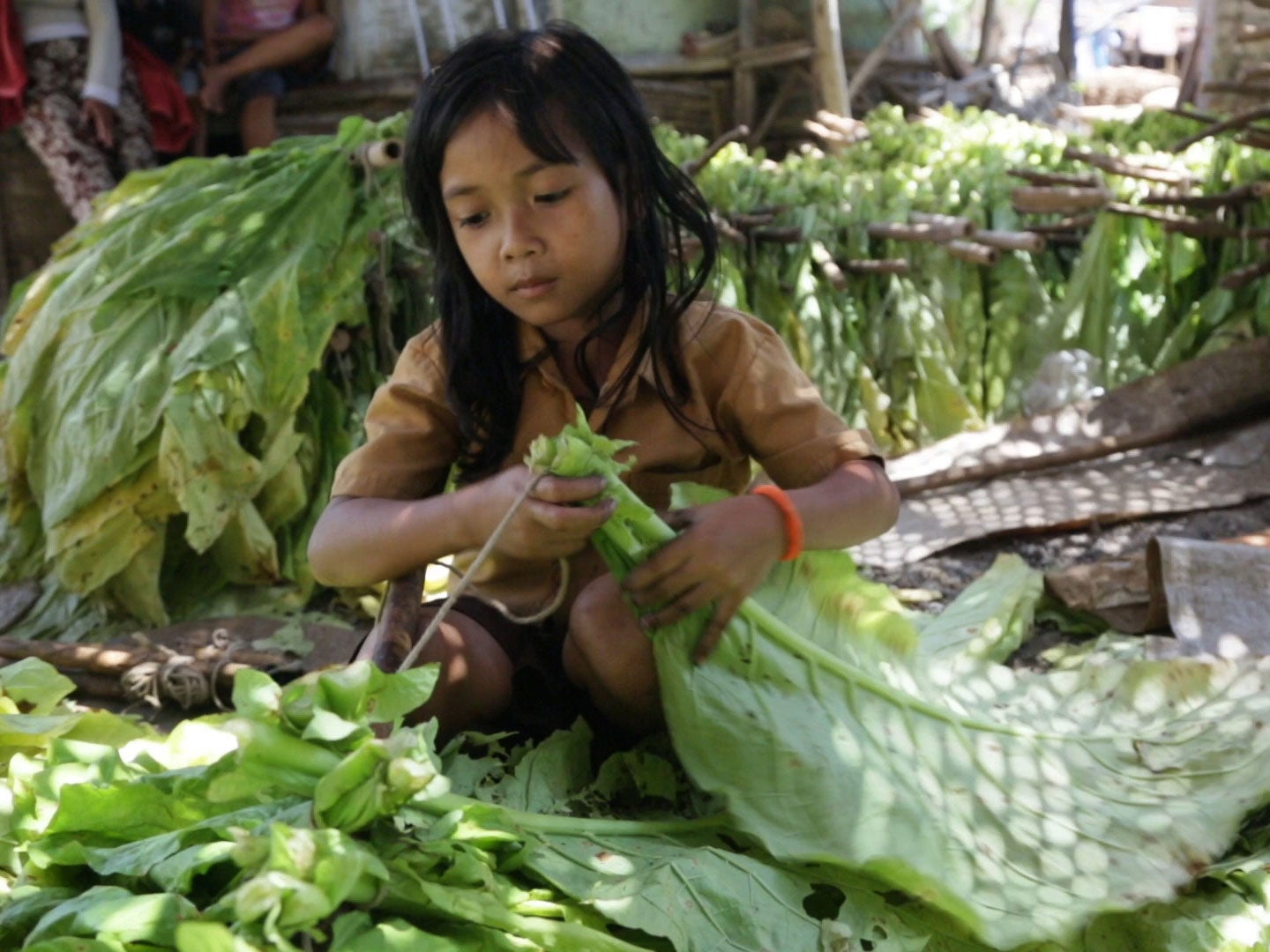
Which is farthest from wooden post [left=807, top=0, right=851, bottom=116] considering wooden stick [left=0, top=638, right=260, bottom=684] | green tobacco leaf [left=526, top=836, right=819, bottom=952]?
green tobacco leaf [left=526, top=836, right=819, bottom=952]

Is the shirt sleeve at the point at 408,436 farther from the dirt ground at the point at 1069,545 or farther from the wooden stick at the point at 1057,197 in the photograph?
the wooden stick at the point at 1057,197

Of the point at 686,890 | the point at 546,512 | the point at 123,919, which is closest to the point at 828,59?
the point at 546,512

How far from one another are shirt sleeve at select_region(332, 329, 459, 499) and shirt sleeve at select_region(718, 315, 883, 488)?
1.56 feet

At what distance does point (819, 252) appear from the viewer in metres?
5.80

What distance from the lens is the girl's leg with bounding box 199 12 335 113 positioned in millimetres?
6844

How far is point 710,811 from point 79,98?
5.31 meters

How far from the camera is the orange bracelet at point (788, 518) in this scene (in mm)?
2152

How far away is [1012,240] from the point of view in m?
5.74

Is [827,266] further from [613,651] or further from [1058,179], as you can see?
[613,651]

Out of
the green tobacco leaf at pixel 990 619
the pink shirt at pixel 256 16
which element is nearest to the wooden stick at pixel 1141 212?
the green tobacco leaf at pixel 990 619

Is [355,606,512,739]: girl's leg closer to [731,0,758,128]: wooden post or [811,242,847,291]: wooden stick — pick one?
[811,242,847,291]: wooden stick

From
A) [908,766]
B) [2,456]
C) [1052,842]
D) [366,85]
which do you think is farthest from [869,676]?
[366,85]

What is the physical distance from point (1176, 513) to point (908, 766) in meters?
2.57

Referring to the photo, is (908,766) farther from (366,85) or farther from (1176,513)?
(366,85)
